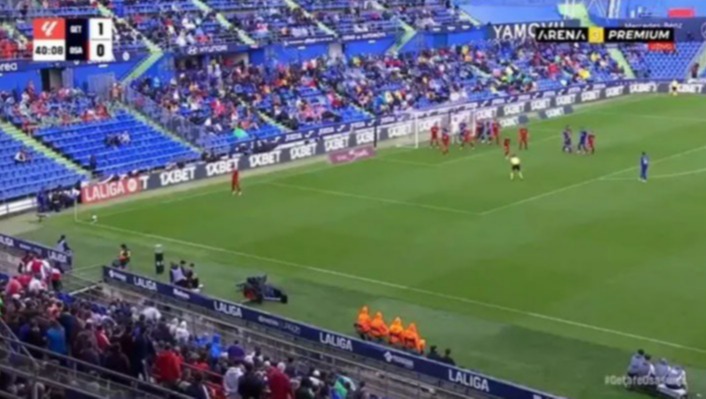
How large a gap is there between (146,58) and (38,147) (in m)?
12.0

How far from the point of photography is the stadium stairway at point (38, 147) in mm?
49338

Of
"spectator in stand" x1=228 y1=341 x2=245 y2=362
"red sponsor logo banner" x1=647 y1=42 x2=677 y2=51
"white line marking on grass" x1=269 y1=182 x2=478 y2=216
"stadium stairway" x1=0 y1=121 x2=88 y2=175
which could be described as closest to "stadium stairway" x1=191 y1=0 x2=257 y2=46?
"stadium stairway" x1=0 y1=121 x2=88 y2=175

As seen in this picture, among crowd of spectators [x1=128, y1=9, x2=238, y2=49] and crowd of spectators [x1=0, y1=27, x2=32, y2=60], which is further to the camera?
crowd of spectators [x1=128, y1=9, x2=238, y2=49]

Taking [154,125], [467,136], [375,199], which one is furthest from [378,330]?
[467,136]

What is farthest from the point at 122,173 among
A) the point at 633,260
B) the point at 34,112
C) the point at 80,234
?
the point at 633,260

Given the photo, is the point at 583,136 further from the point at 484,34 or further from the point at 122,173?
the point at 484,34

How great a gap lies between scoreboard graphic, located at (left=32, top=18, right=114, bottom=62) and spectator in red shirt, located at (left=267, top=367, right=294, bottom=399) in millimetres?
22632

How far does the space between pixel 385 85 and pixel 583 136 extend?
766 inches

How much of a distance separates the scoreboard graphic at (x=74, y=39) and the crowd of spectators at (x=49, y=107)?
405 inches

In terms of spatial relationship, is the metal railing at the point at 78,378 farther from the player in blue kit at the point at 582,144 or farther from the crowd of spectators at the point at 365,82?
the crowd of spectators at the point at 365,82

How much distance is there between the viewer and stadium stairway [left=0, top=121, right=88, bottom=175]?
4934cm

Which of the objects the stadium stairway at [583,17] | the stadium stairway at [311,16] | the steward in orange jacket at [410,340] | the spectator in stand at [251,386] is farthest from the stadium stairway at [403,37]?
the spectator in stand at [251,386]

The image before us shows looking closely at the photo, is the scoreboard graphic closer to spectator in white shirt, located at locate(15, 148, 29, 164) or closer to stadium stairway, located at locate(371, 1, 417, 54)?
spectator in white shirt, located at locate(15, 148, 29, 164)

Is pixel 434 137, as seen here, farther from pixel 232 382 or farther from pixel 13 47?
pixel 232 382
